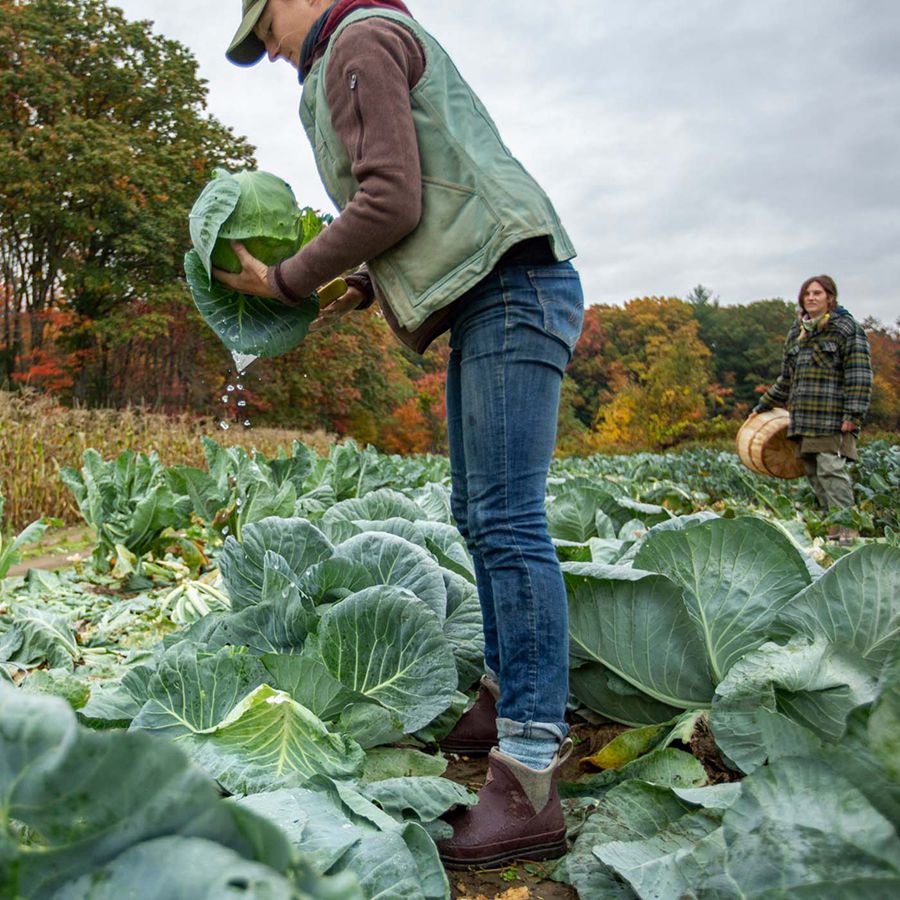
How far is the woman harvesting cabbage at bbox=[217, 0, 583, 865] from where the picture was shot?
1803mm

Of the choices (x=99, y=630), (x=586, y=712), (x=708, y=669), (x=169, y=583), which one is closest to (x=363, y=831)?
(x=708, y=669)

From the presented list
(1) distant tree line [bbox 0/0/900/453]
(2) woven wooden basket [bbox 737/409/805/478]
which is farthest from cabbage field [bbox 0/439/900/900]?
(1) distant tree line [bbox 0/0/900/453]

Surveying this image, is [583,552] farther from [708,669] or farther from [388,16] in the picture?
[388,16]

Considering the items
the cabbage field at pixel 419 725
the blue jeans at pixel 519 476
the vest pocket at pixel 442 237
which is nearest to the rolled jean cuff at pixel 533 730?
the blue jeans at pixel 519 476

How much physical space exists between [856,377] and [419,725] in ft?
20.4

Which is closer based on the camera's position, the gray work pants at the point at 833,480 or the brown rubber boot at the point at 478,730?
the brown rubber boot at the point at 478,730

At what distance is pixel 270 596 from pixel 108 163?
2438 centimetres

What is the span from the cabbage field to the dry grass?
5.79 meters

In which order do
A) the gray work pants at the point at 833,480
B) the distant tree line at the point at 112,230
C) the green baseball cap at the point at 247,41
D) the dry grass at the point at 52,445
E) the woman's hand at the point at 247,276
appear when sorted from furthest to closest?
the distant tree line at the point at 112,230 → the dry grass at the point at 52,445 → the gray work pants at the point at 833,480 → the woman's hand at the point at 247,276 → the green baseball cap at the point at 247,41

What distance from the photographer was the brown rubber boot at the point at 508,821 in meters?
1.74

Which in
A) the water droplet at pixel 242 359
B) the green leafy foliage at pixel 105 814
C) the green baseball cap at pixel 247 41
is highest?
the green baseball cap at pixel 247 41

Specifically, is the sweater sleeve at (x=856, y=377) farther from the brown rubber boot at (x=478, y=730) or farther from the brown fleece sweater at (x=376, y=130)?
the brown fleece sweater at (x=376, y=130)

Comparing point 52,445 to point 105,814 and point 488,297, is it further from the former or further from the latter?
point 105,814

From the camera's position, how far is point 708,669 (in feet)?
6.65
